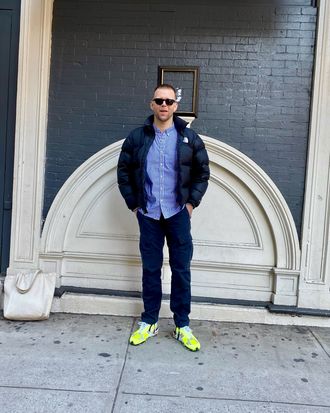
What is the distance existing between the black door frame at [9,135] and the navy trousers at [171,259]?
151cm

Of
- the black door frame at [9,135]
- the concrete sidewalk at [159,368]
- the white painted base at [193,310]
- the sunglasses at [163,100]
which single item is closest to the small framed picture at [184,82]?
the sunglasses at [163,100]

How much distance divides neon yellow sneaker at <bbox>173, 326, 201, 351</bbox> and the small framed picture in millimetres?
1919

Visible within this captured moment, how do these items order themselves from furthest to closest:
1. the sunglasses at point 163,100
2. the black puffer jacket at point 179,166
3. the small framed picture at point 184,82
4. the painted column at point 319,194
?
the small framed picture at point 184,82, the painted column at point 319,194, the black puffer jacket at point 179,166, the sunglasses at point 163,100

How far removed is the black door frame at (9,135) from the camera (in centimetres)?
400

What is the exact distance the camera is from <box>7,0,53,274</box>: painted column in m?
3.90

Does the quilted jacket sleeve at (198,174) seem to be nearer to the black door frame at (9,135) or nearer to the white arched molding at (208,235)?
the white arched molding at (208,235)

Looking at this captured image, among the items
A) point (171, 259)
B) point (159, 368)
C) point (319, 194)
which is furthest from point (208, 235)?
point (159, 368)

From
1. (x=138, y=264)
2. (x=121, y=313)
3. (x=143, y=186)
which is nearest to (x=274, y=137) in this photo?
(x=143, y=186)

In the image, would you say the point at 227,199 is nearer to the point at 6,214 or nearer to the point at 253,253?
the point at 253,253

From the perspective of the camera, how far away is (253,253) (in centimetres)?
399

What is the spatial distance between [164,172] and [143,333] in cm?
133

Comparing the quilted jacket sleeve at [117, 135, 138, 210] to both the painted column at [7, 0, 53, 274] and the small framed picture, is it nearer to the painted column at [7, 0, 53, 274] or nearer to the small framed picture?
the small framed picture

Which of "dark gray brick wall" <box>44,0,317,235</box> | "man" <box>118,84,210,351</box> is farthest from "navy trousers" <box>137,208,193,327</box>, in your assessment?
"dark gray brick wall" <box>44,0,317,235</box>

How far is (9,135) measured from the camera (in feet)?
13.4
